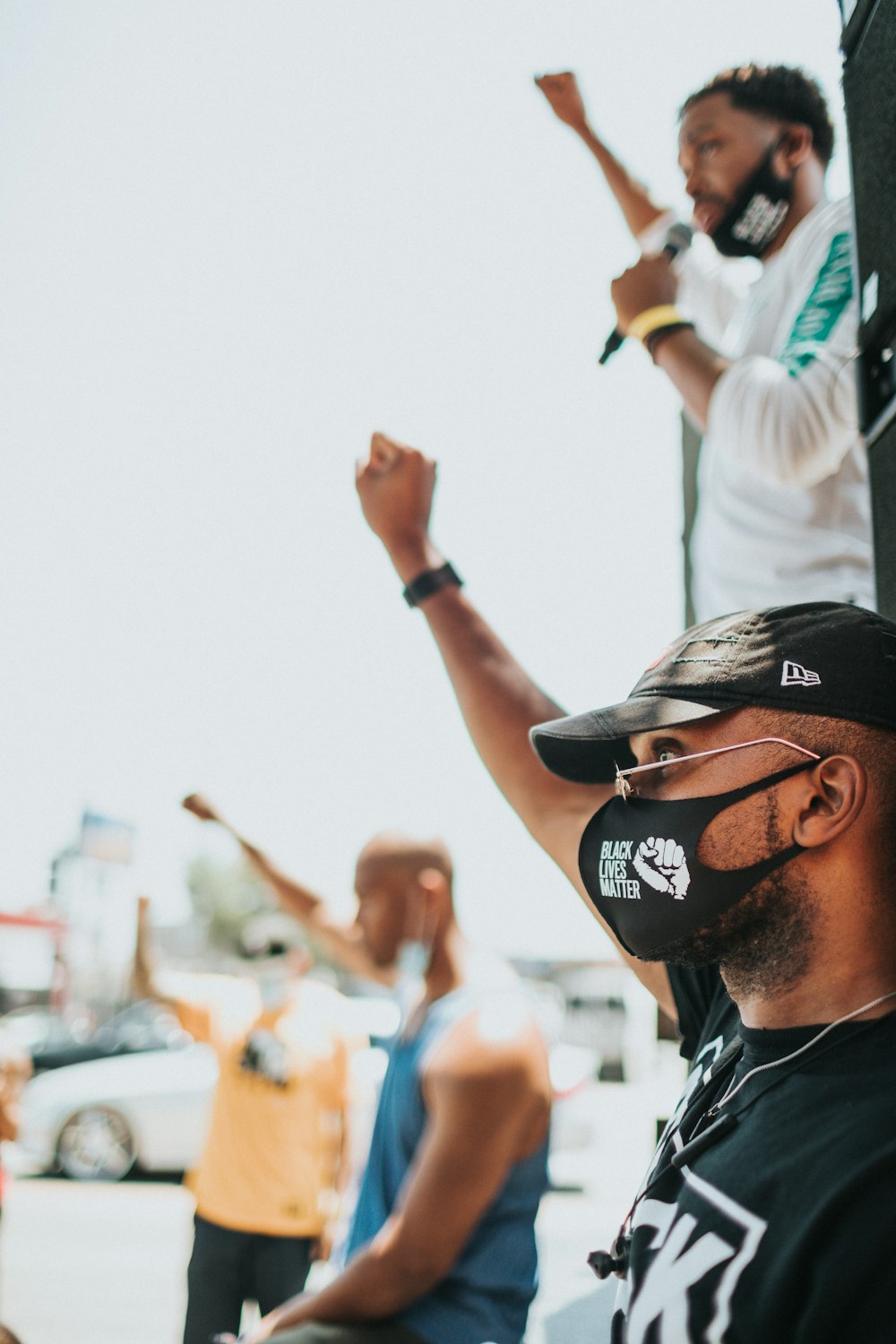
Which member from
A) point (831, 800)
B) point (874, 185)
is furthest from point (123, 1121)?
point (874, 185)

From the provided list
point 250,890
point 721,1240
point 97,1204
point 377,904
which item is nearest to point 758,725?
point 721,1240

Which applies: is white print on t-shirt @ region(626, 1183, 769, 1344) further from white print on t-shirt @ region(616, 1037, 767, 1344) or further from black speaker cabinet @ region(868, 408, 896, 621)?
black speaker cabinet @ region(868, 408, 896, 621)

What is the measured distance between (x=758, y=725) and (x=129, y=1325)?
6.83 meters

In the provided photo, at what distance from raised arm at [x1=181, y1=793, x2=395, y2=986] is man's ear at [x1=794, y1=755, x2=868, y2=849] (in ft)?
10.3

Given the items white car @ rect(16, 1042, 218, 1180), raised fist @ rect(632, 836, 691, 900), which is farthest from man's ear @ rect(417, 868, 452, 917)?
white car @ rect(16, 1042, 218, 1180)

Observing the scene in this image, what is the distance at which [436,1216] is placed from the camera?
2328 mm

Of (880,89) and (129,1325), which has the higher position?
(880,89)

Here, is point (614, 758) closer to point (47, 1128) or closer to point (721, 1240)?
point (721, 1240)

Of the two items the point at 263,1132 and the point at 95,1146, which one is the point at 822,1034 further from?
the point at 95,1146

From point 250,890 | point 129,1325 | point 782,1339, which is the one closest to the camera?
point 782,1339

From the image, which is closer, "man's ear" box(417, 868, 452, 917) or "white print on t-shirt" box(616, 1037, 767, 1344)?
"white print on t-shirt" box(616, 1037, 767, 1344)

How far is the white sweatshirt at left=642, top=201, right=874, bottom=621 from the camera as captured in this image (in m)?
1.97

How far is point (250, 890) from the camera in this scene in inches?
1905

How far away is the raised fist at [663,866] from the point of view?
4.44ft
